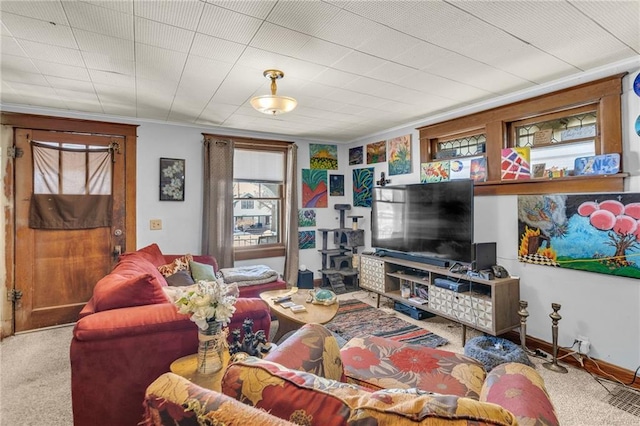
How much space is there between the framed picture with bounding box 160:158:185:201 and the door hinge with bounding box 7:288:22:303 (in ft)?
5.85

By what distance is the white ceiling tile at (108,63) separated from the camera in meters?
2.38

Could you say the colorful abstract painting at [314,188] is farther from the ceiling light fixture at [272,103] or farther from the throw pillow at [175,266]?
the ceiling light fixture at [272,103]

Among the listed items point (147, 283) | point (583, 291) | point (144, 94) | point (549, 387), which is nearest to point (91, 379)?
point (147, 283)

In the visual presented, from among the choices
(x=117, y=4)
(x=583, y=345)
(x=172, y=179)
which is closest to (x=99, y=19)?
(x=117, y=4)

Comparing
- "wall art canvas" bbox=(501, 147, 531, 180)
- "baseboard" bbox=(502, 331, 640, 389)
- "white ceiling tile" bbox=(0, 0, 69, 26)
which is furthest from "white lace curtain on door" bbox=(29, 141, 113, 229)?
"baseboard" bbox=(502, 331, 640, 389)

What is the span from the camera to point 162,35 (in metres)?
2.07

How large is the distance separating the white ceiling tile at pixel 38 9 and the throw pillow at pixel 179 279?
228 centimetres


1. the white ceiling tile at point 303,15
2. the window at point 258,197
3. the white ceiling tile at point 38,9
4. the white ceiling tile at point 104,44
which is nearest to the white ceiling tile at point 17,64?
the white ceiling tile at point 104,44

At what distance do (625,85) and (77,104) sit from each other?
17.0ft

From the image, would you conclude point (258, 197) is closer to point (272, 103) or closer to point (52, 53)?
point (272, 103)

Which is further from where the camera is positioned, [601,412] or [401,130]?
[401,130]

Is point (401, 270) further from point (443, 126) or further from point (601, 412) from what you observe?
point (601, 412)

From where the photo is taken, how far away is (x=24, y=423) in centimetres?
201

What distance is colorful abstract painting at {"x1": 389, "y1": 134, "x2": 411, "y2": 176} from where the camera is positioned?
445cm
